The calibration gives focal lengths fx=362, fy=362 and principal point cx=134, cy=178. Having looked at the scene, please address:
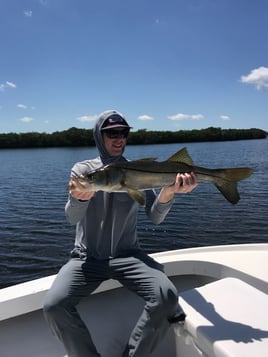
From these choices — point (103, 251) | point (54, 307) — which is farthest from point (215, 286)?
point (54, 307)

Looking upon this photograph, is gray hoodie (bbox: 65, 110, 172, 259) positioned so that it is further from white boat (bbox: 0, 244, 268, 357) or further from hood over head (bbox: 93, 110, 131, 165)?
white boat (bbox: 0, 244, 268, 357)

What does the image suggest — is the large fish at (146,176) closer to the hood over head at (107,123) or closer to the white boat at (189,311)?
the hood over head at (107,123)

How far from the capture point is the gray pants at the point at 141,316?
284 cm

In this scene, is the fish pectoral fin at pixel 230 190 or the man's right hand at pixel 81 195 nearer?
the man's right hand at pixel 81 195

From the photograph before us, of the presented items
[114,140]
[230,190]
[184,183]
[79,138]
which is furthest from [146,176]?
[79,138]

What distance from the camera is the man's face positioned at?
356 cm

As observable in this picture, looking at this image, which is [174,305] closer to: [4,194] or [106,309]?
[106,309]

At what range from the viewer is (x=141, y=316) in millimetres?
2953

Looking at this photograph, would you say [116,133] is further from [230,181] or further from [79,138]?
[79,138]

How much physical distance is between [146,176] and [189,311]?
1157mm

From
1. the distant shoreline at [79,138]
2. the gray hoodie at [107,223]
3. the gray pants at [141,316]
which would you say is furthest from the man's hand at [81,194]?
the distant shoreline at [79,138]

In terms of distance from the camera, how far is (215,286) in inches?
128

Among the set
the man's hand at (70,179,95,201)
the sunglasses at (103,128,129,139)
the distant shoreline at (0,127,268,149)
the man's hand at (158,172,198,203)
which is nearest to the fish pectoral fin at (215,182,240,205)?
the man's hand at (158,172,198,203)

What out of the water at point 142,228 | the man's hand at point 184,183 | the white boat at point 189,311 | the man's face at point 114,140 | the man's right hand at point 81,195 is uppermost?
Answer: the man's face at point 114,140
